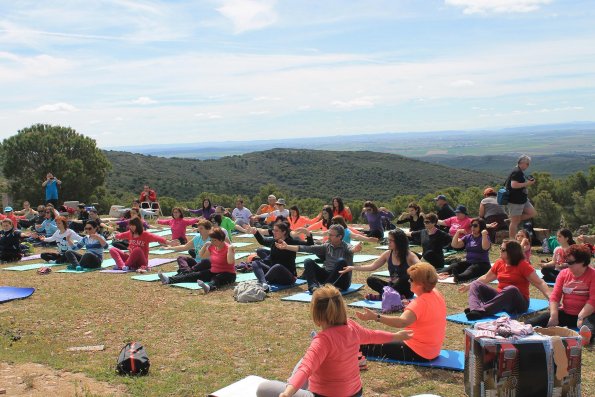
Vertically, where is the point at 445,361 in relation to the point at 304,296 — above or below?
above

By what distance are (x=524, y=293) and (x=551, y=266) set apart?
2.28 metres

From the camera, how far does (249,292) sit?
8.79 meters

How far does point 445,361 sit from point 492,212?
26.1 feet

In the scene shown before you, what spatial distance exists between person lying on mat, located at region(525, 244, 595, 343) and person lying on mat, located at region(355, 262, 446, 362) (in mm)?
1524

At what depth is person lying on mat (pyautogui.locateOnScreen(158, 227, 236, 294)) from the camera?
31.7 feet

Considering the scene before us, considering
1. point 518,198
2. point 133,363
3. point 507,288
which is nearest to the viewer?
point 133,363

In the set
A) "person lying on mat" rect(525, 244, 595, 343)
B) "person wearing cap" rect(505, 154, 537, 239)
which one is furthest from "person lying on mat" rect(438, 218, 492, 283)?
"person lying on mat" rect(525, 244, 595, 343)

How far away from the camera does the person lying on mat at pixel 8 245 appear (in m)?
13.2

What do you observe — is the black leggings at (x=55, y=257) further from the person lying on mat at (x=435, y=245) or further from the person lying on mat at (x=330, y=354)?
the person lying on mat at (x=330, y=354)

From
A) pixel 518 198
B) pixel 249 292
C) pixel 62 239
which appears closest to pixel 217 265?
pixel 249 292

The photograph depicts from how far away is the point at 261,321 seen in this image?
7.61 meters

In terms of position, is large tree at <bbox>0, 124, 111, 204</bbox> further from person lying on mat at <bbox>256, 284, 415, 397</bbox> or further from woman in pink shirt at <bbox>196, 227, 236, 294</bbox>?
person lying on mat at <bbox>256, 284, 415, 397</bbox>

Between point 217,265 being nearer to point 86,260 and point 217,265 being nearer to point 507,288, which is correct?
point 86,260

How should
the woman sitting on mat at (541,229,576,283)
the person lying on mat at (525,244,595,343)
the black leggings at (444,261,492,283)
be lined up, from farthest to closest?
the black leggings at (444,261,492,283) < the woman sitting on mat at (541,229,576,283) < the person lying on mat at (525,244,595,343)
